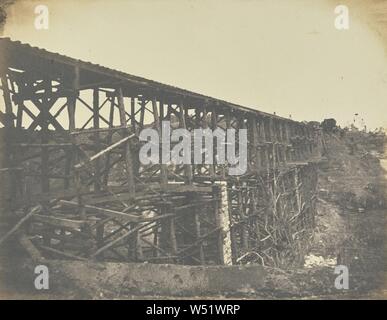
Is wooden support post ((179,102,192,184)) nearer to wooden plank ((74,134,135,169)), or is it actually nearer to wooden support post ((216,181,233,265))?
wooden support post ((216,181,233,265))

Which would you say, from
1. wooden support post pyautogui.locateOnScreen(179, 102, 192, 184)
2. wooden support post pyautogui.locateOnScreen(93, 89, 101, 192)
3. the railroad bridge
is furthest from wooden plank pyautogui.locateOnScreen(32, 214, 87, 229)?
wooden support post pyautogui.locateOnScreen(179, 102, 192, 184)

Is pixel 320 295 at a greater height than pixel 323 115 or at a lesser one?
lesser

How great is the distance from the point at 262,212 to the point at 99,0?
270 inches

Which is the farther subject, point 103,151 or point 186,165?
point 186,165

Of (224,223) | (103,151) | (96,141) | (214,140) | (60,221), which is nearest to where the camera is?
(60,221)

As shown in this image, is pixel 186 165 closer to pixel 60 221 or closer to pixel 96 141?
pixel 96 141

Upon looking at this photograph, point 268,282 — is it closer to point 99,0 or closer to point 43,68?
point 43,68

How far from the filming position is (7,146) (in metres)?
6.84

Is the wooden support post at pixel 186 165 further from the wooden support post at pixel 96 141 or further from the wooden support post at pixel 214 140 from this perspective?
the wooden support post at pixel 96 141

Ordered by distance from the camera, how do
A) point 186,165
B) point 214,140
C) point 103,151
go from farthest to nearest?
point 214,140
point 186,165
point 103,151

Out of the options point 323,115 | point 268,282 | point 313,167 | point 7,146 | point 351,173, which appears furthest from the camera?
point 323,115

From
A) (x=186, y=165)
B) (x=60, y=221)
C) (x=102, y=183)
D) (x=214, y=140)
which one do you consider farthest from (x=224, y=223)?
(x=60, y=221)
